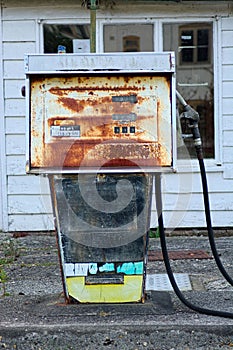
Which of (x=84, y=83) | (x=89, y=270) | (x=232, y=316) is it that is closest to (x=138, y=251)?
(x=89, y=270)

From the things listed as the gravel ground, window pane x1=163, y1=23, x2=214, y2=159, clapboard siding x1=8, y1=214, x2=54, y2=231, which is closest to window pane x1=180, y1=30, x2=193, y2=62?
window pane x1=163, y1=23, x2=214, y2=159

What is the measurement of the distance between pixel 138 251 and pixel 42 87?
1321 mm

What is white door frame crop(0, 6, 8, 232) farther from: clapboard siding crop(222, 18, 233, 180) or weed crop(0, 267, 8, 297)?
clapboard siding crop(222, 18, 233, 180)

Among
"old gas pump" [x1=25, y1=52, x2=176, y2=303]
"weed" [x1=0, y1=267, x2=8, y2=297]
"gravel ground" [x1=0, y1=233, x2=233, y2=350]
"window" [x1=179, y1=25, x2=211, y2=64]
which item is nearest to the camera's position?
"gravel ground" [x1=0, y1=233, x2=233, y2=350]

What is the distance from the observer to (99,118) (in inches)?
170

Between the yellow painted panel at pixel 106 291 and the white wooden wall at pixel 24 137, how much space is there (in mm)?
3369

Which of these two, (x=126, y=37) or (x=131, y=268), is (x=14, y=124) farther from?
(x=131, y=268)

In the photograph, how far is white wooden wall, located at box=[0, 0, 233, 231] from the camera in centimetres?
786

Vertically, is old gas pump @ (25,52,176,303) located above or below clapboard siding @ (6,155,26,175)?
above

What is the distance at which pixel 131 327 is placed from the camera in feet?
14.0

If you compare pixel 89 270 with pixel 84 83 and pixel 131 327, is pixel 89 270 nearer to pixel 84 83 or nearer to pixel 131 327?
pixel 131 327

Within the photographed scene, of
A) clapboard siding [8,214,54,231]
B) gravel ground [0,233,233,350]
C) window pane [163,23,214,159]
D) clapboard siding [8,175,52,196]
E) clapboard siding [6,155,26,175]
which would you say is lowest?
gravel ground [0,233,233,350]

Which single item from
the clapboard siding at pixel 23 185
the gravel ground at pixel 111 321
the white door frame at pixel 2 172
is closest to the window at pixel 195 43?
the white door frame at pixel 2 172

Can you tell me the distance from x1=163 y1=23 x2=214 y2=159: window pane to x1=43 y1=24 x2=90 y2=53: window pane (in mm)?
1026
